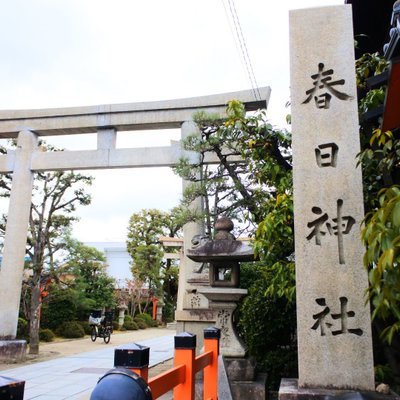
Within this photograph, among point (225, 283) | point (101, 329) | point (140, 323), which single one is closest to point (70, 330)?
point (101, 329)

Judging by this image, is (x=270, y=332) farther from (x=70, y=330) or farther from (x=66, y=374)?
(x=70, y=330)

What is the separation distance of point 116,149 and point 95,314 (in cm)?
1036

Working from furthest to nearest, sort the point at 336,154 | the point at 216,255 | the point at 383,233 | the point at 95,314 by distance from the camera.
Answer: the point at 95,314, the point at 216,255, the point at 336,154, the point at 383,233

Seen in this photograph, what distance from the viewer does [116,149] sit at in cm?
922

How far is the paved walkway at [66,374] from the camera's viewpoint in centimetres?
678

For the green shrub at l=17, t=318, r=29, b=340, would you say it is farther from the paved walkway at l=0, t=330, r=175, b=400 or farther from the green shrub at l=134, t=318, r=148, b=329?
the green shrub at l=134, t=318, r=148, b=329

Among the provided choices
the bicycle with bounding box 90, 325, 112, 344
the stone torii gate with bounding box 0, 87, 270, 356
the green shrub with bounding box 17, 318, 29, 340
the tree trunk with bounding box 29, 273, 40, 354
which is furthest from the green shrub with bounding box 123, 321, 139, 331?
the stone torii gate with bounding box 0, 87, 270, 356

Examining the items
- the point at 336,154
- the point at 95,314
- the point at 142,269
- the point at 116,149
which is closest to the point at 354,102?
the point at 336,154

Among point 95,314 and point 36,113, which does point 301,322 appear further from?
point 95,314

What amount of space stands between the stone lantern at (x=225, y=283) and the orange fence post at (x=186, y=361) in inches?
120

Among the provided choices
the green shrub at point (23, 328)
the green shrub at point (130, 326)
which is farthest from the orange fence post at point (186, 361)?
the green shrub at point (130, 326)

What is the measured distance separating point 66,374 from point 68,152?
5.02m

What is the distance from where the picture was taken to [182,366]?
2.57m

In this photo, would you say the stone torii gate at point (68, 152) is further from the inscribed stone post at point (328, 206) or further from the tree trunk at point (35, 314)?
the inscribed stone post at point (328, 206)
